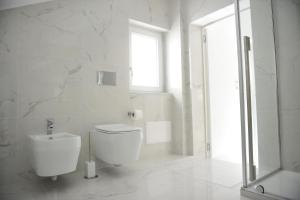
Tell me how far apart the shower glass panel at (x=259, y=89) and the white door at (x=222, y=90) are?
92 centimetres

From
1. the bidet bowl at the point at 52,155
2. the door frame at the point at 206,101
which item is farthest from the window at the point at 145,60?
the bidet bowl at the point at 52,155

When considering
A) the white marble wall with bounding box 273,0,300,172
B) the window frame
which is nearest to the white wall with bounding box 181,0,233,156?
the window frame

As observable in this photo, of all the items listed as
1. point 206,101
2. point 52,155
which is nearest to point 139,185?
point 52,155

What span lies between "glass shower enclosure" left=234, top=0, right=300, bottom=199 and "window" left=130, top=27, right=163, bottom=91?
1337 mm

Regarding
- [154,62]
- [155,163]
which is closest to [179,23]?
[154,62]

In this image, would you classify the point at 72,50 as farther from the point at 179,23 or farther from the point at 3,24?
the point at 179,23

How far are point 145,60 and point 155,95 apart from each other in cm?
51

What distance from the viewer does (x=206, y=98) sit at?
2.38 m

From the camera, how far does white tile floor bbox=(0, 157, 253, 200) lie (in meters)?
1.28

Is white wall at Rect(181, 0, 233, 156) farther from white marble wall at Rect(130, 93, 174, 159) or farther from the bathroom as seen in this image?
white marble wall at Rect(130, 93, 174, 159)

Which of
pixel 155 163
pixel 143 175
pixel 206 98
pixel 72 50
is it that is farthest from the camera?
pixel 206 98

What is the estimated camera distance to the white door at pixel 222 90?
2.38 m

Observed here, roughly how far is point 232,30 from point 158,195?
237 cm

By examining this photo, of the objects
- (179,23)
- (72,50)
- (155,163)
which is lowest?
(155,163)
